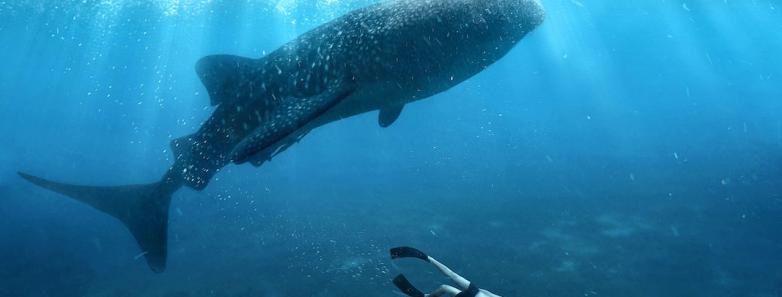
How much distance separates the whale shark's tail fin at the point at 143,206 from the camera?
532 centimetres

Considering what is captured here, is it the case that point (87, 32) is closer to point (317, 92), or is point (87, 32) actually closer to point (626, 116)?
point (626, 116)

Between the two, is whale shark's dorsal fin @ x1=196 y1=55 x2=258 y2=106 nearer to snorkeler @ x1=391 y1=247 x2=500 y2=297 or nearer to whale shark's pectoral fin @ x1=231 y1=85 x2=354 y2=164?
whale shark's pectoral fin @ x1=231 y1=85 x2=354 y2=164

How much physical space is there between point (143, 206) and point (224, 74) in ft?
6.26

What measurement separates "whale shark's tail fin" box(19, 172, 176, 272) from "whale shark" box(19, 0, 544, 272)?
17.5 inches

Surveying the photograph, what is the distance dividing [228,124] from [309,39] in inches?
44.5

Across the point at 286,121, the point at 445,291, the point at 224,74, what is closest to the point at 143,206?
the point at 224,74

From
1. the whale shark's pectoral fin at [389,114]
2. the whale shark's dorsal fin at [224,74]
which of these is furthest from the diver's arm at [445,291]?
the whale shark's dorsal fin at [224,74]

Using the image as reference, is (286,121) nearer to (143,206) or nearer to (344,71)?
(344,71)

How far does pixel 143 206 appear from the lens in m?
5.45

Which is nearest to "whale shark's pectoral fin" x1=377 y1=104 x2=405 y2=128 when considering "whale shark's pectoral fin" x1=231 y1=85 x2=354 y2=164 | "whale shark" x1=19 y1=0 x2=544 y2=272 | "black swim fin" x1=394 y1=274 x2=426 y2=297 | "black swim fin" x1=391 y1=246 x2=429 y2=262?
"whale shark" x1=19 y1=0 x2=544 y2=272

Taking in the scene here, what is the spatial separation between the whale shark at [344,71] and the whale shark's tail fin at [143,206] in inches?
17.5

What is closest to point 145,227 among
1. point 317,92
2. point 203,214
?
point 317,92

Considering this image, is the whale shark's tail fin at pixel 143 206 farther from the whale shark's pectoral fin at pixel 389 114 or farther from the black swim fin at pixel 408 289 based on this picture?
the black swim fin at pixel 408 289

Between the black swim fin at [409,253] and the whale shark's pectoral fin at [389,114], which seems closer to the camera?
the black swim fin at [409,253]
